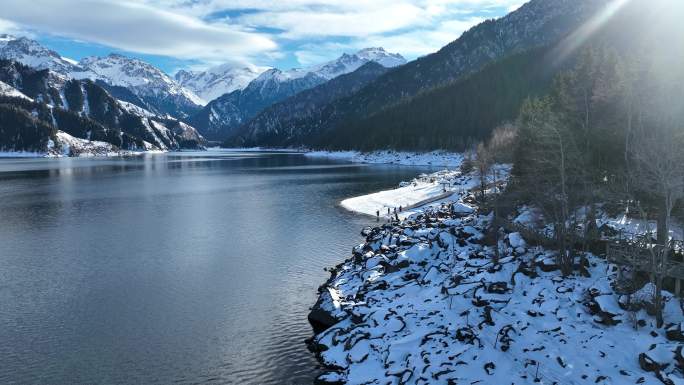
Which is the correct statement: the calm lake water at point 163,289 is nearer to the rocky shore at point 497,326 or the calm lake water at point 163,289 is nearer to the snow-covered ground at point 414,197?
the rocky shore at point 497,326

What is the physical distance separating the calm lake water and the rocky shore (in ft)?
10.8

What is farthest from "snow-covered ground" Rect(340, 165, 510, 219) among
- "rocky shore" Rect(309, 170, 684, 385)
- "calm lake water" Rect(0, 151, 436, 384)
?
"rocky shore" Rect(309, 170, 684, 385)

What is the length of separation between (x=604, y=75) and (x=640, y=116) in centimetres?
1061

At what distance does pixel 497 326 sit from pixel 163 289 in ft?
95.2

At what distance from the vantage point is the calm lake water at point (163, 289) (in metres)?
28.7

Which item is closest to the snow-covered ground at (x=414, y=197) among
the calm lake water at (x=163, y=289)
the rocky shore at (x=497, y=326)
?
the calm lake water at (x=163, y=289)

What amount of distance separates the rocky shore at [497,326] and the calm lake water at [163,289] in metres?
3.28

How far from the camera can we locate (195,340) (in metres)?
31.9

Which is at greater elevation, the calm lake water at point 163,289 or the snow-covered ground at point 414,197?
the snow-covered ground at point 414,197

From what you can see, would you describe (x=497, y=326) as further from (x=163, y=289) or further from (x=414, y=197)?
(x=414, y=197)

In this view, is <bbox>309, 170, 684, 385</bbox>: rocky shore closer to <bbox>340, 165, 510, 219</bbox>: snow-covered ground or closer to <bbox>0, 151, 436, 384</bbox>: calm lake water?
<bbox>0, 151, 436, 384</bbox>: calm lake water

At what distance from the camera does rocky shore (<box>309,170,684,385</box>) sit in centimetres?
2512

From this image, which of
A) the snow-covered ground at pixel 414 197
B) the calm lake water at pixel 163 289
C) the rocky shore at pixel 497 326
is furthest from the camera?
the snow-covered ground at pixel 414 197

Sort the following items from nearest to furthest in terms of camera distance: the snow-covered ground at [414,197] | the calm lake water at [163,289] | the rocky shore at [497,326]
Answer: the rocky shore at [497,326] < the calm lake water at [163,289] < the snow-covered ground at [414,197]
